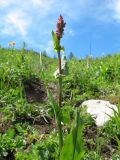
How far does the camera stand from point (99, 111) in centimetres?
549

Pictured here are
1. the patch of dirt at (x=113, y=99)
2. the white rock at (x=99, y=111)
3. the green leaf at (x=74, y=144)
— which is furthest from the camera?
the patch of dirt at (x=113, y=99)

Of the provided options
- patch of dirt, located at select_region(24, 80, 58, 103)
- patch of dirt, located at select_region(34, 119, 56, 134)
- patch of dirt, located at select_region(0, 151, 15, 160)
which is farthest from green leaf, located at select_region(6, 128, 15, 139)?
patch of dirt, located at select_region(24, 80, 58, 103)

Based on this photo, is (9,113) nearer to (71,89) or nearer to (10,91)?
(10,91)

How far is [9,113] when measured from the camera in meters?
5.03

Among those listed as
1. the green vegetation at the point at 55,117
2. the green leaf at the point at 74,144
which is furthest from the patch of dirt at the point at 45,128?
the green leaf at the point at 74,144

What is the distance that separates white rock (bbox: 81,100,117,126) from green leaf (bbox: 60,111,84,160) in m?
2.34

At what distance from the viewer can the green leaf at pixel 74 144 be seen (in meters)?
2.41

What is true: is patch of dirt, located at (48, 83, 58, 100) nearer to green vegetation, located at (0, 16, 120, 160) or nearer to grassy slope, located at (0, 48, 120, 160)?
green vegetation, located at (0, 16, 120, 160)

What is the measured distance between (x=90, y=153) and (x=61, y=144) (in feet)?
4.41

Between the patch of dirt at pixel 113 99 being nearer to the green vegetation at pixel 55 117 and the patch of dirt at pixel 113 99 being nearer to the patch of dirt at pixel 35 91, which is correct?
the green vegetation at pixel 55 117

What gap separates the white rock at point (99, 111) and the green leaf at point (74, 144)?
2343 mm

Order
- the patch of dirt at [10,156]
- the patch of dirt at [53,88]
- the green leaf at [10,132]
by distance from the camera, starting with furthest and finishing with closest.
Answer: the patch of dirt at [53,88], the green leaf at [10,132], the patch of dirt at [10,156]

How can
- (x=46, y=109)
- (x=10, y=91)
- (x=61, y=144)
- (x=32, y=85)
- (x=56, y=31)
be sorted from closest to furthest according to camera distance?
(x=56, y=31)
(x=61, y=144)
(x=46, y=109)
(x=10, y=91)
(x=32, y=85)

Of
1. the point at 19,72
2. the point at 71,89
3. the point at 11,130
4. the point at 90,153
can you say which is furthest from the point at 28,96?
the point at 90,153
